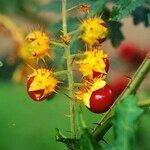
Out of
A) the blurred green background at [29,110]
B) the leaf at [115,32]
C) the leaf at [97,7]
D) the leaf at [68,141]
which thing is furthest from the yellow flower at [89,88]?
the blurred green background at [29,110]

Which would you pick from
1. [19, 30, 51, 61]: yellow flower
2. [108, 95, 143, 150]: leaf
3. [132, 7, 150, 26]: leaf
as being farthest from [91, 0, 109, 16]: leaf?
[108, 95, 143, 150]: leaf

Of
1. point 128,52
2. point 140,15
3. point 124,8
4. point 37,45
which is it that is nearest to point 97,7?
point 124,8

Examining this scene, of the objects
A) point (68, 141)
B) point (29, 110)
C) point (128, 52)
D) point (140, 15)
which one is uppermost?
point (140, 15)

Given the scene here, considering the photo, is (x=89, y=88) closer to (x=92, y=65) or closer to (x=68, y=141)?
(x=92, y=65)

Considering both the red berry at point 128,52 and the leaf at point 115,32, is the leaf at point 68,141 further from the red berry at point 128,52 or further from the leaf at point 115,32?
the red berry at point 128,52

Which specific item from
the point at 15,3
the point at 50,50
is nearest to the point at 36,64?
the point at 50,50

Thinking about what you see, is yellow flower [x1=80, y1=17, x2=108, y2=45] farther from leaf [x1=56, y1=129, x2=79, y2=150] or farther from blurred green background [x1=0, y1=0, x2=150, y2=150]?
blurred green background [x1=0, y1=0, x2=150, y2=150]
